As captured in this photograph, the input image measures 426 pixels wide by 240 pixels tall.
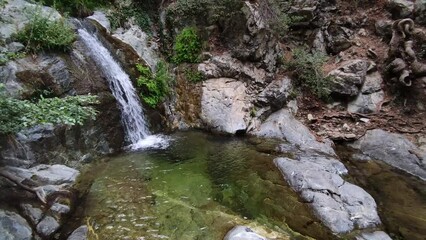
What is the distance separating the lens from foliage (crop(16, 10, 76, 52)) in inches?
274

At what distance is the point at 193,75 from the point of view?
9.43 meters

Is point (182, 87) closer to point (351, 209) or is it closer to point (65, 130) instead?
point (65, 130)

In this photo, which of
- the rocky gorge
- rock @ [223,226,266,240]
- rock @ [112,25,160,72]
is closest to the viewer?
rock @ [223,226,266,240]

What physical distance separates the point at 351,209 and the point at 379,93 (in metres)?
5.12

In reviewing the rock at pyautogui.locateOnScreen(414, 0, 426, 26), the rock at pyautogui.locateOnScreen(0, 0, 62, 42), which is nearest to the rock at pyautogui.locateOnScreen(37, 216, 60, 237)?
the rock at pyautogui.locateOnScreen(0, 0, 62, 42)

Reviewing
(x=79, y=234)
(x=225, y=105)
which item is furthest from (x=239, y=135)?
(x=79, y=234)

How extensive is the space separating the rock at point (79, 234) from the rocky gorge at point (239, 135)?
1.5 inches

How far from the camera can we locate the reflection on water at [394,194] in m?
4.84

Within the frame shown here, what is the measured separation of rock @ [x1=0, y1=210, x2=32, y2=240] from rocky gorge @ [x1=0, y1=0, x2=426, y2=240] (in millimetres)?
16

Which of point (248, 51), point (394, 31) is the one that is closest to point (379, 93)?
point (394, 31)

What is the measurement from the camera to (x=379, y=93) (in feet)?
29.3

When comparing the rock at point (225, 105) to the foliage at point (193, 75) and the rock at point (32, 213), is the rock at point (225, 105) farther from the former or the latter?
the rock at point (32, 213)

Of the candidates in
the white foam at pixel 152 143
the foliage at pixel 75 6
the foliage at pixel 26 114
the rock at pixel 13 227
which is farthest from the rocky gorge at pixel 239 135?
the foliage at pixel 26 114

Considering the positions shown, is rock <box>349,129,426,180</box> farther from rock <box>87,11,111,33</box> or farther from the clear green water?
rock <box>87,11,111,33</box>
